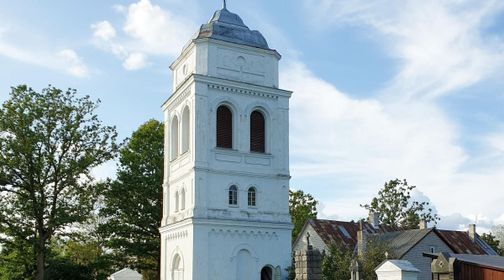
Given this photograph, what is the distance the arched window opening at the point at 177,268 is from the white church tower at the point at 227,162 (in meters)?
0.05

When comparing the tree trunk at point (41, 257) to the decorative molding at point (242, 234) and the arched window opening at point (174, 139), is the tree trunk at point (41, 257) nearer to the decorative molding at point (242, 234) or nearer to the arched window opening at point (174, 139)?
the arched window opening at point (174, 139)

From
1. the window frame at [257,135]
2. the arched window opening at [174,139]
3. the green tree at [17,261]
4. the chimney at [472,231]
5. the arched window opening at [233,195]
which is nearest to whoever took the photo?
the arched window opening at [233,195]

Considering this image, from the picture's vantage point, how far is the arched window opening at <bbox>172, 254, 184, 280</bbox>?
99.3ft

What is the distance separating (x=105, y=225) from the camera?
39375 mm

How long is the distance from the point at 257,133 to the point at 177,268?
7.61 m

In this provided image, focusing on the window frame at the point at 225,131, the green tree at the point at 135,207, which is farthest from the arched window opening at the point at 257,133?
the green tree at the point at 135,207

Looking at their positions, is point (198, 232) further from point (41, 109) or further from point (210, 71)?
point (41, 109)

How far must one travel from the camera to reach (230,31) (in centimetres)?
3241

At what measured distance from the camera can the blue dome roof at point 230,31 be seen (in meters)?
31.9

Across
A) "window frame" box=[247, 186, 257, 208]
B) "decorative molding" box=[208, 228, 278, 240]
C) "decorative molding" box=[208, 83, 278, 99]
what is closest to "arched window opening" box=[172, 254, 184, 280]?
"decorative molding" box=[208, 228, 278, 240]

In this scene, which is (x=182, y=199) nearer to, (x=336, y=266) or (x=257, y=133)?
(x=257, y=133)

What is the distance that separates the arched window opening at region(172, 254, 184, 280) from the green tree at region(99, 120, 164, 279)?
8.53 meters

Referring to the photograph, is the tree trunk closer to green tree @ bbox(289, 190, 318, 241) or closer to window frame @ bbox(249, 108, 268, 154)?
window frame @ bbox(249, 108, 268, 154)

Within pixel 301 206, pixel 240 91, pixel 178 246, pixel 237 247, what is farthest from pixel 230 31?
pixel 301 206
